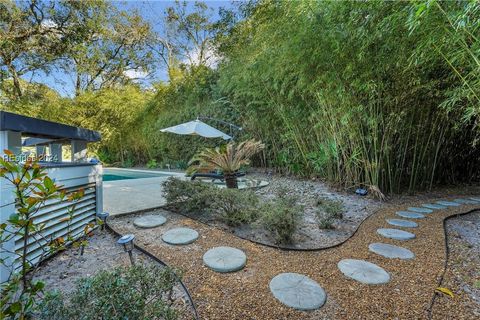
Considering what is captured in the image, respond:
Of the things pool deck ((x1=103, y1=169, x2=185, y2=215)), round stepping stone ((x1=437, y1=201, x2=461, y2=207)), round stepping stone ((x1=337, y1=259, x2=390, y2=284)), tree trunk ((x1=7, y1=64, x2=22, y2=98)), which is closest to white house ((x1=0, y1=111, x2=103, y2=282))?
pool deck ((x1=103, y1=169, x2=185, y2=215))

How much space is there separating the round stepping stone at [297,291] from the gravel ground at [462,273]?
0.65 meters

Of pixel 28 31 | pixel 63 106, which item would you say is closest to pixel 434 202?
pixel 63 106

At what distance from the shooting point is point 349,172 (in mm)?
4316

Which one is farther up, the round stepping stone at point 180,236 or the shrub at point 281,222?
the shrub at point 281,222

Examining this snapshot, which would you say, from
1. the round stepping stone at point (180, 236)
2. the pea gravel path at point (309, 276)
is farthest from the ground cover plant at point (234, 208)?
the round stepping stone at point (180, 236)

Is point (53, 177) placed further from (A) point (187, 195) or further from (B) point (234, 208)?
(B) point (234, 208)

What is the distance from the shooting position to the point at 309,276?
67.1 inches

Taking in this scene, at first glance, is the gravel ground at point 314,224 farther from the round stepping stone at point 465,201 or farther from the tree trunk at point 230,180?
the round stepping stone at point 465,201

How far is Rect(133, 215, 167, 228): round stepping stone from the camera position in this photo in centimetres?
247

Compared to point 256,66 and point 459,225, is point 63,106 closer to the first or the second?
point 256,66

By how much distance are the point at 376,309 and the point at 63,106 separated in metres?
11.2

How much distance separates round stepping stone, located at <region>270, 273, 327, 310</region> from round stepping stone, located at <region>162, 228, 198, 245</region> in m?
0.89

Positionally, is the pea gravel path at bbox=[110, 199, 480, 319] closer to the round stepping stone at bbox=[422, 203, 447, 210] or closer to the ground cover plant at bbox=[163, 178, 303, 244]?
the ground cover plant at bbox=[163, 178, 303, 244]

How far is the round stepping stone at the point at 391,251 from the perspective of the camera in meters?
2.04
